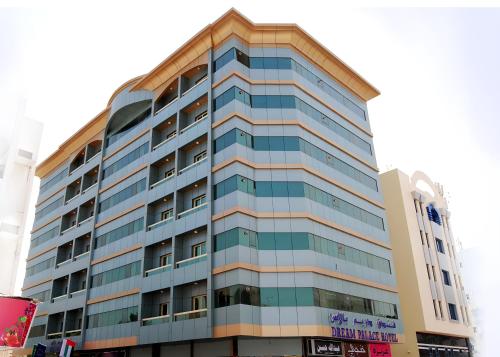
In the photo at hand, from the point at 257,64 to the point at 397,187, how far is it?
944 inches

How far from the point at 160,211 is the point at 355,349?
21118 millimetres

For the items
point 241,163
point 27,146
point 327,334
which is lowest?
point 327,334

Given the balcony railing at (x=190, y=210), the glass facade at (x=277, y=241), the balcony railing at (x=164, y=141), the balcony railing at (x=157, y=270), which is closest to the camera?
the glass facade at (x=277, y=241)

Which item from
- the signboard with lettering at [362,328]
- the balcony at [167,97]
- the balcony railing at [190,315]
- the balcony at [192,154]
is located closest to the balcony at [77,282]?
the balcony at [192,154]

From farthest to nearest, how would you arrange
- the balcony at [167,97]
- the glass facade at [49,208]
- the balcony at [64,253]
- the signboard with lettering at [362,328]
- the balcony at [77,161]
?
the glass facade at [49,208] → the balcony at [77,161] → the balcony at [64,253] → the balcony at [167,97] → the signboard with lettering at [362,328]

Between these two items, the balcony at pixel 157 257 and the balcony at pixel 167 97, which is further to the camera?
the balcony at pixel 167 97

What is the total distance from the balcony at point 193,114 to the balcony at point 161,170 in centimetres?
313

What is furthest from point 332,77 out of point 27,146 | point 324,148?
point 27,146

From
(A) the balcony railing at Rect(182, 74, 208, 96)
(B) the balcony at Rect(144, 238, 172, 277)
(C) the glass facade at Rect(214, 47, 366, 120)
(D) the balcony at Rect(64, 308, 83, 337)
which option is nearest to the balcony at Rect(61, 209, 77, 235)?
(D) the balcony at Rect(64, 308, 83, 337)

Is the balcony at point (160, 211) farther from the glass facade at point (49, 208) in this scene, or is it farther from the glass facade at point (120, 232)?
the glass facade at point (49, 208)

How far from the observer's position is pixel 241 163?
115 ft

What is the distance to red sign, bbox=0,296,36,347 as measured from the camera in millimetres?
29391

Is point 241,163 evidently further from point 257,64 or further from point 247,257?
point 257,64

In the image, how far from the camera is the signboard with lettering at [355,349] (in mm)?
35688
